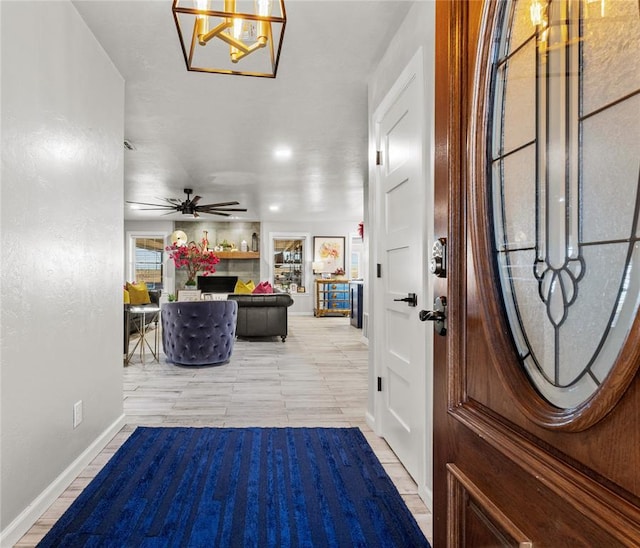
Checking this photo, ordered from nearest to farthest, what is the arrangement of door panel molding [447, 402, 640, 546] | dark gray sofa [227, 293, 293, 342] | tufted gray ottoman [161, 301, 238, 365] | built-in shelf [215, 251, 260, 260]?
door panel molding [447, 402, 640, 546]
tufted gray ottoman [161, 301, 238, 365]
dark gray sofa [227, 293, 293, 342]
built-in shelf [215, 251, 260, 260]

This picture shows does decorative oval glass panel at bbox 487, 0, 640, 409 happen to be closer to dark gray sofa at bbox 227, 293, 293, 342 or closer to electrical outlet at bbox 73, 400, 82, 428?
electrical outlet at bbox 73, 400, 82, 428

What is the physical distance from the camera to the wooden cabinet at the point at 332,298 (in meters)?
10.7

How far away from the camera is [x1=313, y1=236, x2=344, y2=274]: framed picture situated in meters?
11.3

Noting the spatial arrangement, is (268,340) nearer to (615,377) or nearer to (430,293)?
(430,293)

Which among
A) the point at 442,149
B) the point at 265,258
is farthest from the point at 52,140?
the point at 265,258

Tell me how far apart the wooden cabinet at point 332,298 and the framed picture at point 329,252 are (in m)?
0.75

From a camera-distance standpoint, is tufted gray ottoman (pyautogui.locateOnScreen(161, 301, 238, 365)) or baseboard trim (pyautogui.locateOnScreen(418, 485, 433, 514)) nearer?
baseboard trim (pyautogui.locateOnScreen(418, 485, 433, 514))

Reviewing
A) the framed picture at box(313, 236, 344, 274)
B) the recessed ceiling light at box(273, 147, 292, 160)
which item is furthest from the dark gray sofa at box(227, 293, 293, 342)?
the framed picture at box(313, 236, 344, 274)

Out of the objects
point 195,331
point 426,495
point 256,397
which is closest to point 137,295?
point 195,331

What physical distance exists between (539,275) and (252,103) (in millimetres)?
3383

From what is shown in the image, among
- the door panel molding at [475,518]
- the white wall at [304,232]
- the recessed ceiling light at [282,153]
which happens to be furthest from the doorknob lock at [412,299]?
the white wall at [304,232]

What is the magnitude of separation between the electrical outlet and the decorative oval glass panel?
7.57 feet

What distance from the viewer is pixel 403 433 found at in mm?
2398

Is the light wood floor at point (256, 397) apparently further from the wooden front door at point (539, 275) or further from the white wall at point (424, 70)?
the wooden front door at point (539, 275)
